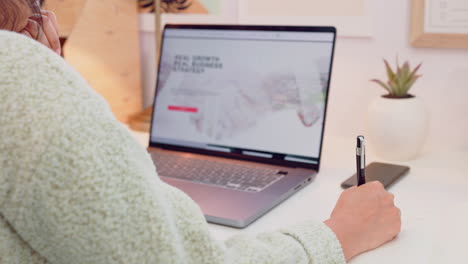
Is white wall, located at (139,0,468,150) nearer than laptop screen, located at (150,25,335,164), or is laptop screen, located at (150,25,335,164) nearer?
laptop screen, located at (150,25,335,164)

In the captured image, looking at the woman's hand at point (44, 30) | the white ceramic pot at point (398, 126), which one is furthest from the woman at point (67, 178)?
the white ceramic pot at point (398, 126)

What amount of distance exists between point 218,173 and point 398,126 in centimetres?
37

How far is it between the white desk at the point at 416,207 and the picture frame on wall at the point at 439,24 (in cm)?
23

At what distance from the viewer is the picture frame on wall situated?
4.18 ft

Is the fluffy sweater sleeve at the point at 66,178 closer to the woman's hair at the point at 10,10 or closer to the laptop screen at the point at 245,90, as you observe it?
the woman's hair at the point at 10,10

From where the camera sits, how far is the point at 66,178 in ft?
1.66

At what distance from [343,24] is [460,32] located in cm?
25

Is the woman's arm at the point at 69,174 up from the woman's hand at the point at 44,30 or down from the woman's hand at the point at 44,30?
down

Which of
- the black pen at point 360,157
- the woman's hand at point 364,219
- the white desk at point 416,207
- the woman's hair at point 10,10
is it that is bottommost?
the white desk at point 416,207

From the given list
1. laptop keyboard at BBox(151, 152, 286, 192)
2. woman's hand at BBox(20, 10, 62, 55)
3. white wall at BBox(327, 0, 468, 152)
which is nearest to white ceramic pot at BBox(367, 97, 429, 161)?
white wall at BBox(327, 0, 468, 152)

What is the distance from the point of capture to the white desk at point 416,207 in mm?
835

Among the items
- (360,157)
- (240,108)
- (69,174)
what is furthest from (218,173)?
(69,174)

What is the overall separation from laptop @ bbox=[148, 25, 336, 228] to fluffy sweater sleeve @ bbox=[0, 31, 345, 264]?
0.50 meters

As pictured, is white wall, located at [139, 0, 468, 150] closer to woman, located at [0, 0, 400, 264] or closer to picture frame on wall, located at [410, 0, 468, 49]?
picture frame on wall, located at [410, 0, 468, 49]
